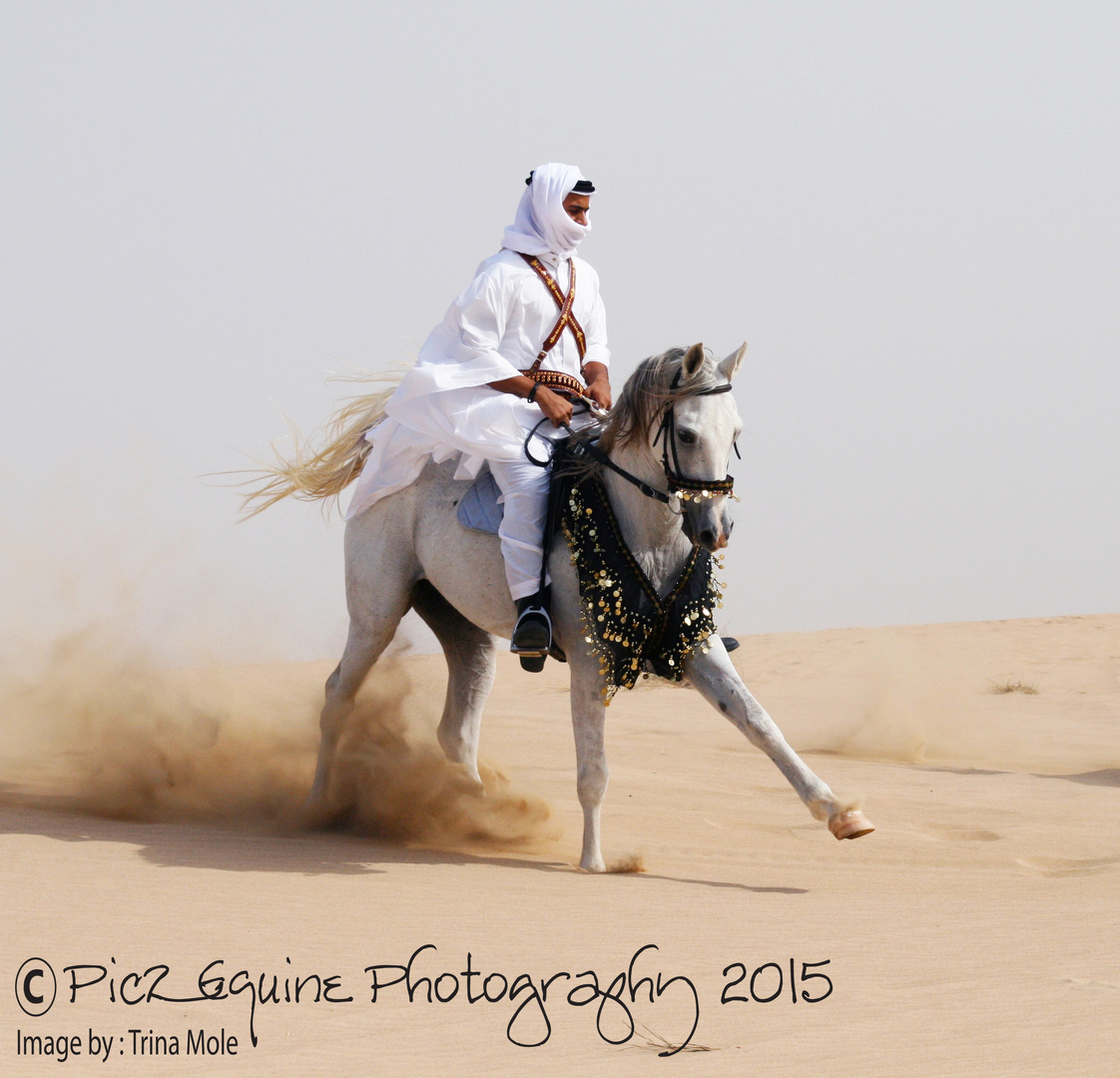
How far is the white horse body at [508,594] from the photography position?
5.31 metres

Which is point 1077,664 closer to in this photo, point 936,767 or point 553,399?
point 936,767

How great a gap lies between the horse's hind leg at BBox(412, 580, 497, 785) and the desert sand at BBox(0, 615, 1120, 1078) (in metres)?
0.21

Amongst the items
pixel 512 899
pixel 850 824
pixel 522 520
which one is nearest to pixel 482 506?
pixel 522 520

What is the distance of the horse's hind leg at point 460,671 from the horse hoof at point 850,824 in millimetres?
2371

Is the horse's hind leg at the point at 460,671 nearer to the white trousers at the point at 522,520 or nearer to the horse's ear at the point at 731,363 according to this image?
the white trousers at the point at 522,520

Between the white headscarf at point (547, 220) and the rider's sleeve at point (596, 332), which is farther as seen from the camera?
the rider's sleeve at point (596, 332)

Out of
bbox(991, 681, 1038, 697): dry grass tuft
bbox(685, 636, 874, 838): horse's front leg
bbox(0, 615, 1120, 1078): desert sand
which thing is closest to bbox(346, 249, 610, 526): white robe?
bbox(685, 636, 874, 838): horse's front leg

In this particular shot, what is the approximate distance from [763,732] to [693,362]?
5.31 ft

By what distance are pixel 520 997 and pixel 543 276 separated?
12.4ft

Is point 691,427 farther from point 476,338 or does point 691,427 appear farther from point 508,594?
point 476,338

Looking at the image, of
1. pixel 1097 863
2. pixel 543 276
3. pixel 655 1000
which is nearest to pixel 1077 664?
pixel 1097 863

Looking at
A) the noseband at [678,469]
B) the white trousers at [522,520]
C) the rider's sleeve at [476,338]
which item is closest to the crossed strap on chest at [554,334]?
the rider's sleeve at [476,338]

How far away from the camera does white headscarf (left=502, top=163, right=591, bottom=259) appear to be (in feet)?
21.1

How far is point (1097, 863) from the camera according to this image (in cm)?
603
